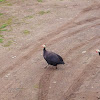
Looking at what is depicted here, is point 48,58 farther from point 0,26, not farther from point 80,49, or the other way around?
point 0,26

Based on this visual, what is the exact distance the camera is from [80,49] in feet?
46.2

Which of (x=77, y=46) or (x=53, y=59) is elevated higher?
(x=53, y=59)

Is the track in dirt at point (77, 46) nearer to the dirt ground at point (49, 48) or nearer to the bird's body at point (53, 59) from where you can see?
the dirt ground at point (49, 48)

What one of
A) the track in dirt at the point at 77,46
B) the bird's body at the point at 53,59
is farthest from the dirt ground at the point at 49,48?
the bird's body at the point at 53,59

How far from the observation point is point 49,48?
14.3m

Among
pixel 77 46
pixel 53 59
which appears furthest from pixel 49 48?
pixel 53 59

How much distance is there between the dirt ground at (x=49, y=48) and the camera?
10.8m

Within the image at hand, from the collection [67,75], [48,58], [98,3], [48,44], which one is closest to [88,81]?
[67,75]

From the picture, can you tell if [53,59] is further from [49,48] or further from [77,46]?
[77,46]

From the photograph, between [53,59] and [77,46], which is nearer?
[53,59]

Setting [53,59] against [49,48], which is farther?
[49,48]

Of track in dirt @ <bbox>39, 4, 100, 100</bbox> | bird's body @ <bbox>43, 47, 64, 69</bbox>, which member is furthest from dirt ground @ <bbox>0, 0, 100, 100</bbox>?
bird's body @ <bbox>43, 47, 64, 69</bbox>

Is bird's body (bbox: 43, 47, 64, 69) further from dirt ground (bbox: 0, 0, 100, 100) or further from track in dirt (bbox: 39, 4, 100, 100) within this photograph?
track in dirt (bbox: 39, 4, 100, 100)

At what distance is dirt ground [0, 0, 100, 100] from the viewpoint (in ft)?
35.3
